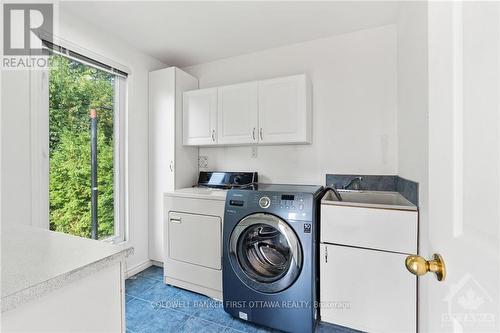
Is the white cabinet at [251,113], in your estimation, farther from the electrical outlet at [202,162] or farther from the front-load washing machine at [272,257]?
the front-load washing machine at [272,257]

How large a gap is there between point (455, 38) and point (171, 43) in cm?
245

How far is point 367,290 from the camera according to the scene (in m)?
1.53

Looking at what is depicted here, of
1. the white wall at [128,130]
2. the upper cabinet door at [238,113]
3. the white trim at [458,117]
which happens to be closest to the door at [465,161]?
the white trim at [458,117]

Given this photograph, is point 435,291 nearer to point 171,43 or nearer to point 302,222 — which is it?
point 302,222

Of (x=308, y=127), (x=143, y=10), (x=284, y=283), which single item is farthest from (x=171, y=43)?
(x=284, y=283)

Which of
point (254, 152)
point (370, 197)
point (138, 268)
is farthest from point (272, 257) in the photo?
point (138, 268)

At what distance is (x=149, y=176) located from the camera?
8.56ft

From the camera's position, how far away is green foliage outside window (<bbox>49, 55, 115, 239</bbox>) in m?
1.89

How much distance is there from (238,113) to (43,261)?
1.93 m

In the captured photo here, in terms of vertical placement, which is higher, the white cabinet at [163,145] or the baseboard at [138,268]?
the white cabinet at [163,145]

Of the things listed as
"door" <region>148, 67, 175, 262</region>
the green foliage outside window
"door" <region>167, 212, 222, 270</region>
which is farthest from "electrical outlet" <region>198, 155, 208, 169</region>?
the green foliage outside window

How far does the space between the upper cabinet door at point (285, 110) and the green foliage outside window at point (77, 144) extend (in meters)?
1.54

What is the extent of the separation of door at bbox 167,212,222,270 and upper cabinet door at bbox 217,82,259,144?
0.84 metres

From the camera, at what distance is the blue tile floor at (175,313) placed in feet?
5.50
